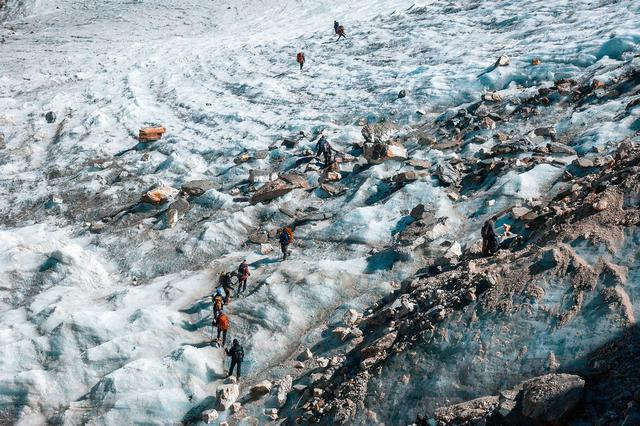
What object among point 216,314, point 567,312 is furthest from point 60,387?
point 567,312

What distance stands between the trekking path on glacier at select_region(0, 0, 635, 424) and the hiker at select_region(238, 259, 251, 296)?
1.01ft

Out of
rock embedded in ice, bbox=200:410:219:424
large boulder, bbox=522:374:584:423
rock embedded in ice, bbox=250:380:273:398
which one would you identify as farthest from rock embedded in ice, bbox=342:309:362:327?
large boulder, bbox=522:374:584:423

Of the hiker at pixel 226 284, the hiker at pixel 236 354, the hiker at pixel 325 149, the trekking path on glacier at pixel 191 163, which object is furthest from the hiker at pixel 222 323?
the hiker at pixel 325 149

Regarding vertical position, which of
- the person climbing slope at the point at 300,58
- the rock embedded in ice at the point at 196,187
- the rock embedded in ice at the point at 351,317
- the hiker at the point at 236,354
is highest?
the person climbing slope at the point at 300,58

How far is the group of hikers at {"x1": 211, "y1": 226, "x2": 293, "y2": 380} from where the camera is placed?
1362cm

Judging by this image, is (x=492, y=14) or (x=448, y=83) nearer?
Result: (x=448, y=83)

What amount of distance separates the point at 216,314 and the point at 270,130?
13.2 meters

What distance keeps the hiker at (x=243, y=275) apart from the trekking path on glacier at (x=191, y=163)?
0.31 metres

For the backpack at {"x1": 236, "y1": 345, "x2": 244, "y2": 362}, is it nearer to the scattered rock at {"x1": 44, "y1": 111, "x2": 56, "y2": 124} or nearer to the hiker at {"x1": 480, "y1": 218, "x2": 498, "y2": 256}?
the hiker at {"x1": 480, "y1": 218, "x2": 498, "y2": 256}

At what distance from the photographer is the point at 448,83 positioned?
26.5 meters

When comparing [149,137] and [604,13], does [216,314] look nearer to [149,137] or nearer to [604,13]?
[149,137]

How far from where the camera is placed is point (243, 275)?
53.5 feet

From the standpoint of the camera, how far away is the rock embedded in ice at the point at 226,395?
1280 cm

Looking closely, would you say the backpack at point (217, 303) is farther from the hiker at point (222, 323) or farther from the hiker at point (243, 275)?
the hiker at point (243, 275)
